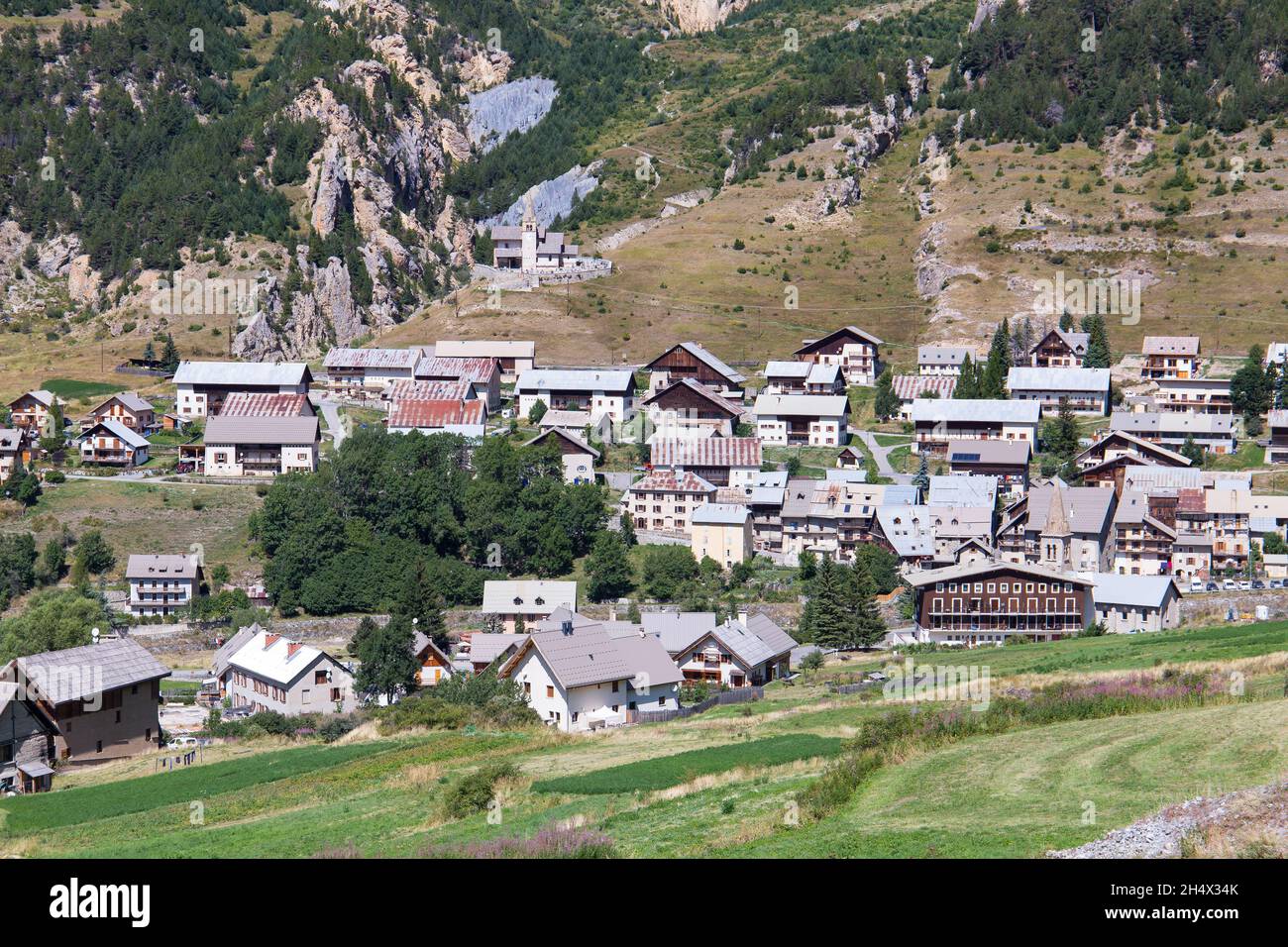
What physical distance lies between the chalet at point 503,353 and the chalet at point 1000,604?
157ft

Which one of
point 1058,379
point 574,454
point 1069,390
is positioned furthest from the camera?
point 1058,379

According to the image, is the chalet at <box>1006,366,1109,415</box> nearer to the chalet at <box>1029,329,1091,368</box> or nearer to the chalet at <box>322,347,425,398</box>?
the chalet at <box>1029,329,1091,368</box>

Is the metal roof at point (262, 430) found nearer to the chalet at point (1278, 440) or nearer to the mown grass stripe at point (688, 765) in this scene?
the chalet at point (1278, 440)

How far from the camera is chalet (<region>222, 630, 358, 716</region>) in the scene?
65.2 meters

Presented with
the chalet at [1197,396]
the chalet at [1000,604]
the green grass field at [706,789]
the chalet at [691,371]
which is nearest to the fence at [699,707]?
the green grass field at [706,789]

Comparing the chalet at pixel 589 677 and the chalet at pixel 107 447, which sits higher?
the chalet at pixel 107 447

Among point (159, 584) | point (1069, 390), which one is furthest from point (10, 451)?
point (1069, 390)

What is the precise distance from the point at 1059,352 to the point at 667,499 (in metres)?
37.5

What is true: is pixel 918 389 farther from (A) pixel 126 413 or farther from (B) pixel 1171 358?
(A) pixel 126 413

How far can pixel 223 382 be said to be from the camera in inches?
4390

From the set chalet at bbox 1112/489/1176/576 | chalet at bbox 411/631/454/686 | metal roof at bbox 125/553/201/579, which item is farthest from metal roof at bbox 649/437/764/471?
chalet at bbox 411/631/454/686

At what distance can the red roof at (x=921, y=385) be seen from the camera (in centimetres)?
10962

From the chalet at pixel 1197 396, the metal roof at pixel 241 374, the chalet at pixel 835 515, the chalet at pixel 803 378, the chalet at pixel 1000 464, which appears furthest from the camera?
the metal roof at pixel 241 374
